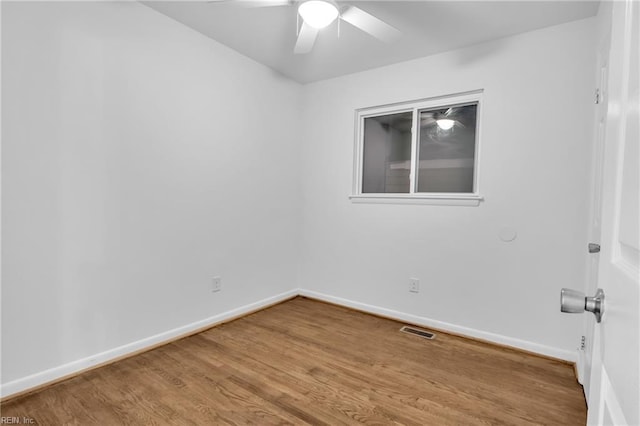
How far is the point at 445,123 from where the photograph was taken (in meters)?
2.99

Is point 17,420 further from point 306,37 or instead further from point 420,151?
point 420,151

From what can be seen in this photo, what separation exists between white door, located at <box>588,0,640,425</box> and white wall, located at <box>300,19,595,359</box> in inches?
82.0

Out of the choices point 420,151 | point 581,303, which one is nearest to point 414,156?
point 420,151

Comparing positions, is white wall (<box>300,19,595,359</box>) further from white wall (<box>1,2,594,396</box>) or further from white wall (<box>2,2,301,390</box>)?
white wall (<box>2,2,301,390</box>)

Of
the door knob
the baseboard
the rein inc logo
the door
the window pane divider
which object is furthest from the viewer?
the window pane divider

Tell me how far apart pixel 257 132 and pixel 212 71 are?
0.68m

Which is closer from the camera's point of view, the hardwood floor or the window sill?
the hardwood floor

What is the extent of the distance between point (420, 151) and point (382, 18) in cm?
121

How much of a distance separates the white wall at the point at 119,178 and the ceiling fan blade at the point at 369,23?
53.7 inches

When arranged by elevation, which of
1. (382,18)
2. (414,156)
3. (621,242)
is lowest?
(621,242)

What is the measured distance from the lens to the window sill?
274 centimetres

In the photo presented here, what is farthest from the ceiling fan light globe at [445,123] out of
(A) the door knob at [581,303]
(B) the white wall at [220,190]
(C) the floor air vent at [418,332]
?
(A) the door knob at [581,303]

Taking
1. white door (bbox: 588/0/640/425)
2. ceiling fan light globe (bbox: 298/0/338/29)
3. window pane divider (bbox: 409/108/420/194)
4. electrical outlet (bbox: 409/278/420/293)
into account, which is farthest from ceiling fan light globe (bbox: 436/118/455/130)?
white door (bbox: 588/0/640/425)

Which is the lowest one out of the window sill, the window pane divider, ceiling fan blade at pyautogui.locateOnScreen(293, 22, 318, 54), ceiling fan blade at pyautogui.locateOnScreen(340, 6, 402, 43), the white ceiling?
the window sill
